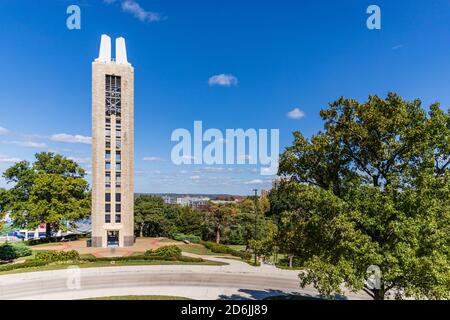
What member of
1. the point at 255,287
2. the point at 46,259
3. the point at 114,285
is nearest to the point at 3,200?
the point at 46,259

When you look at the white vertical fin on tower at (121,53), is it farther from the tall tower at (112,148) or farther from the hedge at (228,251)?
the hedge at (228,251)

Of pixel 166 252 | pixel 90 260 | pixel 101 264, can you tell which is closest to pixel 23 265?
pixel 90 260

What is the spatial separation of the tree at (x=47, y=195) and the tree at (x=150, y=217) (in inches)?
404

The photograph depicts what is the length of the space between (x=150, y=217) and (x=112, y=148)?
57.2ft

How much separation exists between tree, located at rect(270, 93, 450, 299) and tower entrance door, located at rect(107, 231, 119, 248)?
33902mm

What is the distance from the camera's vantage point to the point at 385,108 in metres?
10.9

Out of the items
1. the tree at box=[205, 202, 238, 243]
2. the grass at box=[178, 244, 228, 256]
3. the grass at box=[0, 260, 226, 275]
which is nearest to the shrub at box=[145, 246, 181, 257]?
the grass at box=[0, 260, 226, 275]

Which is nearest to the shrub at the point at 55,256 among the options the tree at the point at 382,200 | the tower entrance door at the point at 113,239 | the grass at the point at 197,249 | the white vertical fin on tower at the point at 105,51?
the tower entrance door at the point at 113,239

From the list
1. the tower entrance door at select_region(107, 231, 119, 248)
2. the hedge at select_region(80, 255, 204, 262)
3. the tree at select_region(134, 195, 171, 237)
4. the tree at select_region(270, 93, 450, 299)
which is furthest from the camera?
the tree at select_region(134, 195, 171, 237)

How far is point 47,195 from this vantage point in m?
40.9

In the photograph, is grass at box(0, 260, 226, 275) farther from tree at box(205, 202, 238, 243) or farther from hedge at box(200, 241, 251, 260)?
tree at box(205, 202, 238, 243)

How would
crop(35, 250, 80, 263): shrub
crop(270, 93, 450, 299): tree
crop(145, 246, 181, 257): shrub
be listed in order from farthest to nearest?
1. crop(145, 246, 181, 257): shrub
2. crop(35, 250, 80, 263): shrub
3. crop(270, 93, 450, 299): tree

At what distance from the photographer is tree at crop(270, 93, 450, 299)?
929cm
